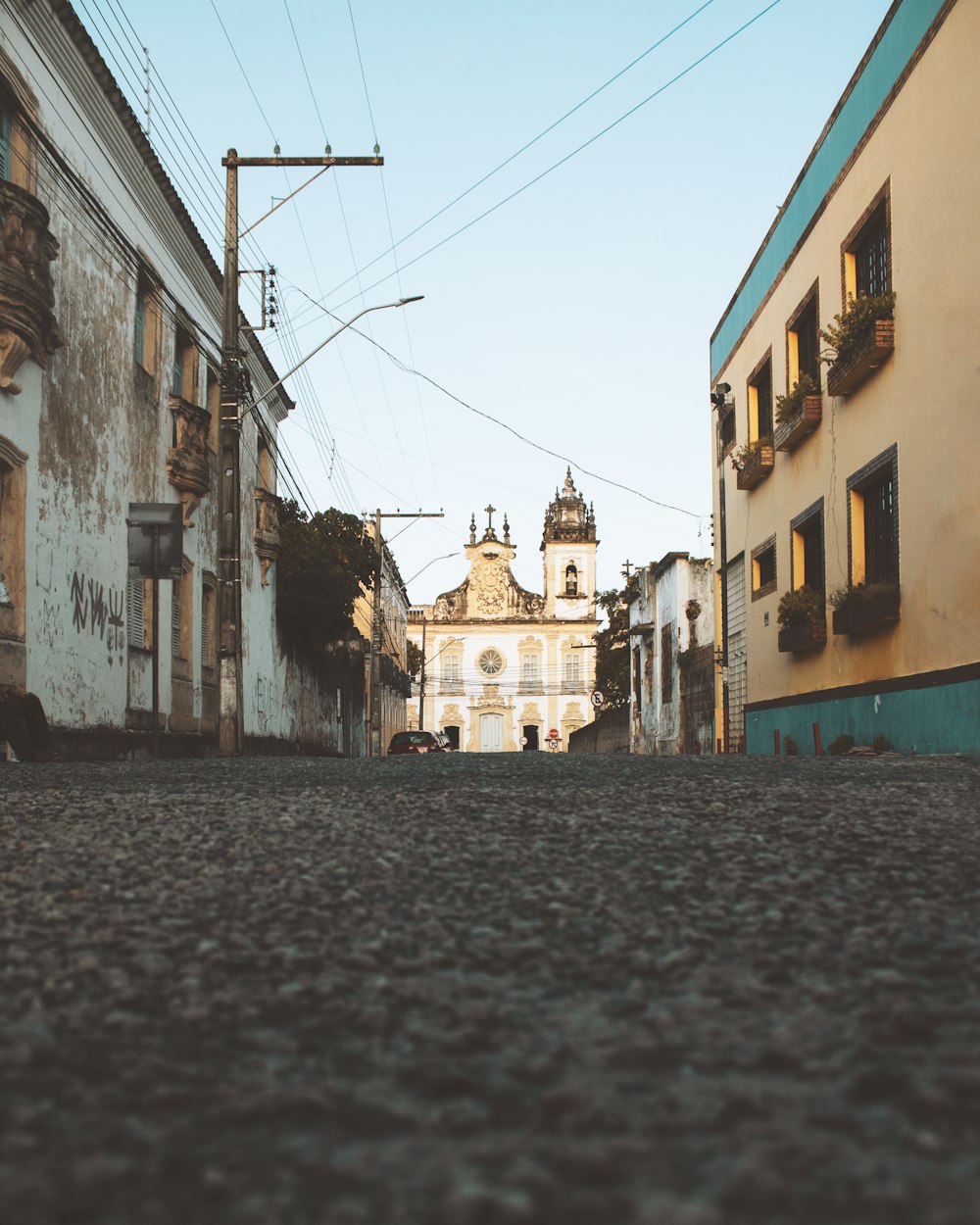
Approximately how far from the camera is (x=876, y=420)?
1238 centimetres

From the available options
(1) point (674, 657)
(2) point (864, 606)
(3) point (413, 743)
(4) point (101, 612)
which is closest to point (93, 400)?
(4) point (101, 612)

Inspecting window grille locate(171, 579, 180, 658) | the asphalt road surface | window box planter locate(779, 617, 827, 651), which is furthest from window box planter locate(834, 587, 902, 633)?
window grille locate(171, 579, 180, 658)

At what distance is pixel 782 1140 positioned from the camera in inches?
56.1

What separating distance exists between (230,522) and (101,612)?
2777 millimetres

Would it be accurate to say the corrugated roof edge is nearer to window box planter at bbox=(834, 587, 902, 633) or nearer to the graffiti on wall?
the graffiti on wall

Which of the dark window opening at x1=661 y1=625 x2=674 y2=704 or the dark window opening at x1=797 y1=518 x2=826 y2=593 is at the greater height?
the dark window opening at x1=797 y1=518 x2=826 y2=593

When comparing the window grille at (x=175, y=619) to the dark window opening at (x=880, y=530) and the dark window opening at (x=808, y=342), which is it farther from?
the dark window opening at (x=880, y=530)

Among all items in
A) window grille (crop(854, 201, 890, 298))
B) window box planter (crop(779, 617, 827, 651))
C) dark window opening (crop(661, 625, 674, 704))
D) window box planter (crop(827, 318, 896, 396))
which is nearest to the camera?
window box planter (crop(827, 318, 896, 396))

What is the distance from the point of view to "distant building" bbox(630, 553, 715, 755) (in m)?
24.5

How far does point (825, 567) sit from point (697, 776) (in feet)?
26.4

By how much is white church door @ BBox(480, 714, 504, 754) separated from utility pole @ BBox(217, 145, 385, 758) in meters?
58.4

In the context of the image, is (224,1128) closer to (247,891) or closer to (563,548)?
(247,891)

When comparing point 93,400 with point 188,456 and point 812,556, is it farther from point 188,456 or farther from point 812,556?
point 812,556

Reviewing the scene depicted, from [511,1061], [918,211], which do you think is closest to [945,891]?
[511,1061]
